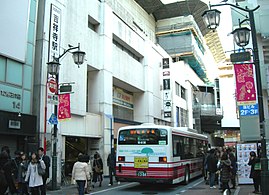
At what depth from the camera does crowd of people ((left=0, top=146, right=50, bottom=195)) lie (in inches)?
390

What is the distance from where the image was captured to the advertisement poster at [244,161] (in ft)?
54.6

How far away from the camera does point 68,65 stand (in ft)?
63.9

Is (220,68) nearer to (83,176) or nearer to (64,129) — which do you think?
(64,129)

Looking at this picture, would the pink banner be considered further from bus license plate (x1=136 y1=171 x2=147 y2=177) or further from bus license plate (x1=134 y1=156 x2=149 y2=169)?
bus license plate (x1=136 y1=171 x2=147 y2=177)

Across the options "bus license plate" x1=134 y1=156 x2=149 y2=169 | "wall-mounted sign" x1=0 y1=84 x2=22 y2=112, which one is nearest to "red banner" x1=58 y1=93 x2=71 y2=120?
"wall-mounted sign" x1=0 y1=84 x2=22 y2=112

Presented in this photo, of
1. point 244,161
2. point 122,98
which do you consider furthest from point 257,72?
point 122,98

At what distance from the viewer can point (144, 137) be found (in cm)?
1500

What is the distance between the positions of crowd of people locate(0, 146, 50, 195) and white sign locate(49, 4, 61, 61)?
6.89 meters

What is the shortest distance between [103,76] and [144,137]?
32.2 feet

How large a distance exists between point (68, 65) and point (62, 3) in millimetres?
3636

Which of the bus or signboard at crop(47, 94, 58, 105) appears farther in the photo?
signboard at crop(47, 94, 58, 105)

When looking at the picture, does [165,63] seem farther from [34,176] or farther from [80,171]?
A: [34,176]

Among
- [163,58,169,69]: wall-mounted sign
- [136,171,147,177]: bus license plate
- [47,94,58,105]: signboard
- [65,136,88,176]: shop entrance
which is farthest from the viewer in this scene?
[163,58,169,69]: wall-mounted sign

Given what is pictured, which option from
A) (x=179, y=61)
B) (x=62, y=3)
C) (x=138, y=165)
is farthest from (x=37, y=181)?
(x=179, y=61)
